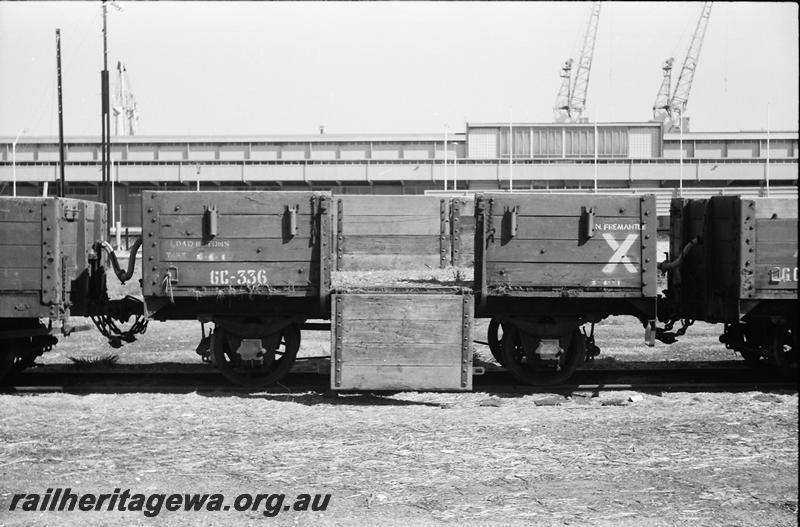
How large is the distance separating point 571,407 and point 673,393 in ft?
5.34

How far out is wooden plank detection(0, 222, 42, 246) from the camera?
1080 centimetres

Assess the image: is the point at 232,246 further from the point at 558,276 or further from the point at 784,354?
the point at 784,354

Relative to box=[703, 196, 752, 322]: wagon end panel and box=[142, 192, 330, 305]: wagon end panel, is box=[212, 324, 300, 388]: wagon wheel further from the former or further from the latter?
box=[703, 196, 752, 322]: wagon end panel

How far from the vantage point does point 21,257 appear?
10.8 metres

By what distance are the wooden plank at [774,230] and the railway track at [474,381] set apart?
1994mm

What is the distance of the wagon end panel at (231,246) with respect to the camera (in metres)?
10.7

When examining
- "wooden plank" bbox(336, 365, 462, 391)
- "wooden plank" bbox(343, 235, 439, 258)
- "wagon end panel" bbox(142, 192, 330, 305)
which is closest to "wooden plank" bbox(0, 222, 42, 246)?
"wagon end panel" bbox(142, 192, 330, 305)

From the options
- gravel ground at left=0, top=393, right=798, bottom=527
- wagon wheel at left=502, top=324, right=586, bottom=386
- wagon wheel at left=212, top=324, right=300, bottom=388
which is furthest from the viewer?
wagon wheel at left=502, top=324, right=586, bottom=386

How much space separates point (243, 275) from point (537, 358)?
12.9ft

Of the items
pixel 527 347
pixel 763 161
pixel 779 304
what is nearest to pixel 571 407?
pixel 527 347

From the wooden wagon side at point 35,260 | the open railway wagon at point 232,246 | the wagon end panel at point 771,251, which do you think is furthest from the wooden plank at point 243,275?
the wagon end panel at point 771,251

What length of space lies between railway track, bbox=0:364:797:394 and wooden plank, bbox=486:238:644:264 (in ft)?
5.69

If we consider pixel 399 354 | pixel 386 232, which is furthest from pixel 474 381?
pixel 386 232

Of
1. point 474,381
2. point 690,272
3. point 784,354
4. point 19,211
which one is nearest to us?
point 19,211
